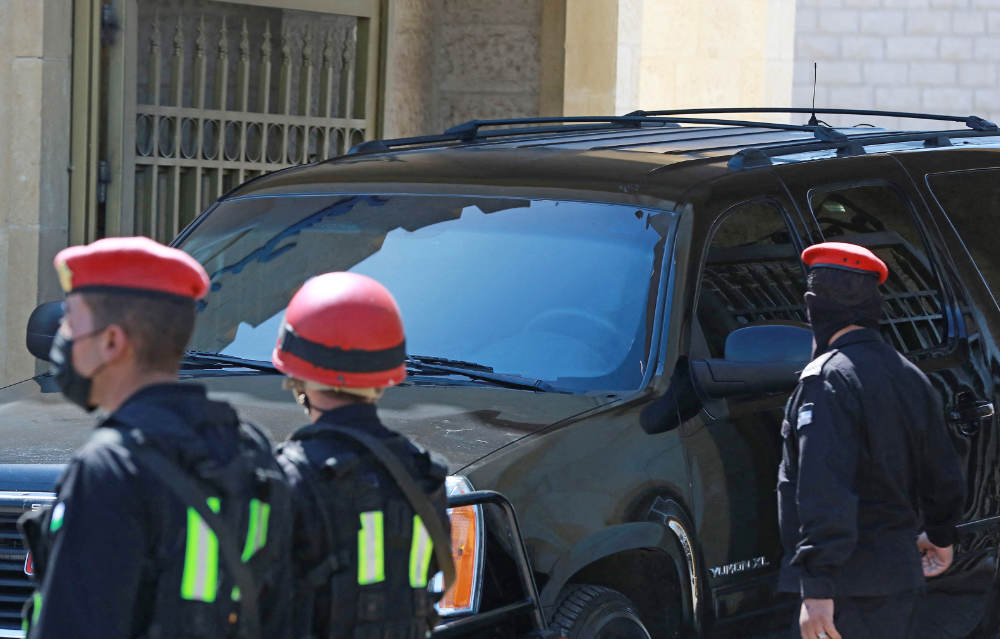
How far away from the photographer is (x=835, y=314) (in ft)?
13.5

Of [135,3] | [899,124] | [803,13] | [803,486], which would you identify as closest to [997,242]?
[803,486]

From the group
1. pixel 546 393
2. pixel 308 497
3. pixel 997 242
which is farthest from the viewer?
pixel 997 242

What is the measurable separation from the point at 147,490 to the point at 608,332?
2322 mm

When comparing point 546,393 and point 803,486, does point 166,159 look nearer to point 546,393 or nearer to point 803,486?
point 546,393

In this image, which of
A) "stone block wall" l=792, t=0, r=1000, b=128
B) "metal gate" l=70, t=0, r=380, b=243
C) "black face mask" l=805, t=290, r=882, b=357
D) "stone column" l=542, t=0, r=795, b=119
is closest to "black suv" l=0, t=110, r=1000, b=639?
"black face mask" l=805, t=290, r=882, b=357

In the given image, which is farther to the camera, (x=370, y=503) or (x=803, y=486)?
(x=803, y=486)

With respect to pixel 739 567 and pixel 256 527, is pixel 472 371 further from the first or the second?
pixel 256 527

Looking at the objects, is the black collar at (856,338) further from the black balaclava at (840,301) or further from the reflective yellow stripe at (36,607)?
the reflective yellow stripe at (36,607)

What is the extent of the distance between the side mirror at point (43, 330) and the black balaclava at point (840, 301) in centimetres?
218

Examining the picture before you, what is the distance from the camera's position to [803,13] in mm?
23641

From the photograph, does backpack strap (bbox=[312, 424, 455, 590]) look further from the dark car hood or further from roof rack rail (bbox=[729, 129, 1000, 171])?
roof rack rail (bbox=[729, 129, 1000, 171])

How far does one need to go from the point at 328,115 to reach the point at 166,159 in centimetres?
148

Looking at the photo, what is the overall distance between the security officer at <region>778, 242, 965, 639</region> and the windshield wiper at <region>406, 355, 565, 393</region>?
654mm

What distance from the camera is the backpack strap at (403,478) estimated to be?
2.59m
